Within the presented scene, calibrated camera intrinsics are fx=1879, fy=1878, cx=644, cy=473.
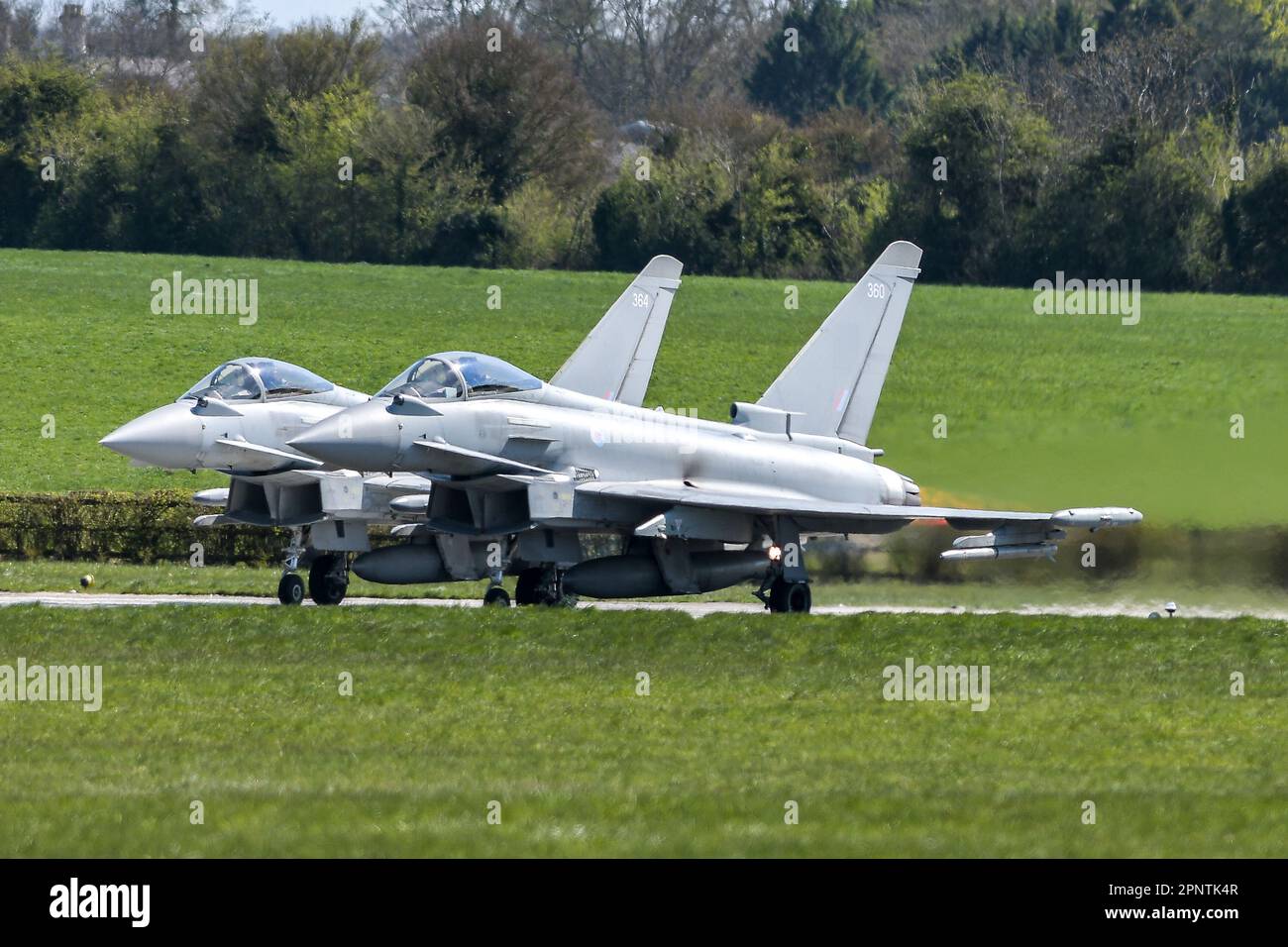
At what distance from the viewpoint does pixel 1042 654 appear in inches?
732

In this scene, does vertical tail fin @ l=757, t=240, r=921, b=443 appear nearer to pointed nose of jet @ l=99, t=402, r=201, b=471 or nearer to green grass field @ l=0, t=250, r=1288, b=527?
green grass field @ l=0, t=250, r=1288, b=527

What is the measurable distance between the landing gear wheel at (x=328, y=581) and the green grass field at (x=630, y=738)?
17.1 feet

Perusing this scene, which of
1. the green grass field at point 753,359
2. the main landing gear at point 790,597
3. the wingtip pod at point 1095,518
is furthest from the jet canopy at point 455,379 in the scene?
the green grass field at point 753,359

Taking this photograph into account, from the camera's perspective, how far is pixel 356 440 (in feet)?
73.0

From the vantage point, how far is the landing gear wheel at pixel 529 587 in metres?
24.0

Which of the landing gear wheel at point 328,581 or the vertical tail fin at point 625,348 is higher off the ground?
the vertical tail fin at point 625,348

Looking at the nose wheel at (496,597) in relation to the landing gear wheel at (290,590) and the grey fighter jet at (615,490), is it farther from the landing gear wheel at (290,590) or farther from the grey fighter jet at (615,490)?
the landing gear wheel at (290,590)

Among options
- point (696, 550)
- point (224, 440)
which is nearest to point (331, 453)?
point (224, 440)

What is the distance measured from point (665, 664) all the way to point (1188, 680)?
16.0 ft

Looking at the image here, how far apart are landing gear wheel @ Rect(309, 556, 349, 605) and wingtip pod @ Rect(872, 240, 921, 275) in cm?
885

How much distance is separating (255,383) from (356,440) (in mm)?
3929

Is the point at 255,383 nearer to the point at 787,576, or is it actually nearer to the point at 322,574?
the point at 322,574

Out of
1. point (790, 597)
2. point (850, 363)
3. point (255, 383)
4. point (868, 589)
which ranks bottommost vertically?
point (868, 589)

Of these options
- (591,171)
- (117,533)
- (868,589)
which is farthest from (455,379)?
(591,171)
